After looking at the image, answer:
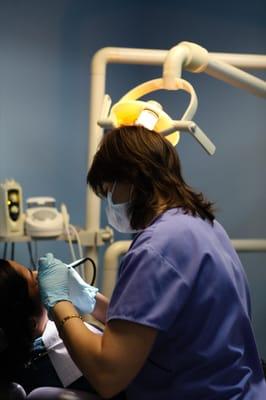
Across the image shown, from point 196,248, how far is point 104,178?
26 cm

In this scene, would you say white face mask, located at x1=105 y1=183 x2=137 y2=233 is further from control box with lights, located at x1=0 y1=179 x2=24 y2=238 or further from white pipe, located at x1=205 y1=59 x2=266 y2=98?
control box with lights, located at x1=0 y1=179 x2=24 y2=238

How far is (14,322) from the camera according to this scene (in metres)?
1.41

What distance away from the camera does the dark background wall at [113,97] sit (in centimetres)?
246

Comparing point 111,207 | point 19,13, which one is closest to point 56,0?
point 19,13

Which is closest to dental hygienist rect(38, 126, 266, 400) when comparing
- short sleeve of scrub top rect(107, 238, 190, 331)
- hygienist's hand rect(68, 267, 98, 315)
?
short sleeve of scrub top rect(107, 238, 190, 331)

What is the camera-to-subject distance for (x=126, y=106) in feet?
4.86

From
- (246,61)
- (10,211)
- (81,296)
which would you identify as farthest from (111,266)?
(246,61)

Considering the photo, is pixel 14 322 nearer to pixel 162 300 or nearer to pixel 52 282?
pixel 52 282

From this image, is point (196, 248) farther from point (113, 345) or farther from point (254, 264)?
point (254, 264)

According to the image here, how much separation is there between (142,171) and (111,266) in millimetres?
959

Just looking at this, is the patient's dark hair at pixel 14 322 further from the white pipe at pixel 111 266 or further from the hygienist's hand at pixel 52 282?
the white pipe at pixel 111 266

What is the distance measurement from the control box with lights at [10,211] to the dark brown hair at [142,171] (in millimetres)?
856

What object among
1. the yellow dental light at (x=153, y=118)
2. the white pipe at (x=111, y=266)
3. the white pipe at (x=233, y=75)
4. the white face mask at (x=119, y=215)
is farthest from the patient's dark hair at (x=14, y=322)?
the white pipe at (x=233, y=75)

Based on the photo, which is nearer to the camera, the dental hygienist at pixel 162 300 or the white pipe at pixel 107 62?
the dental hygienist at pixel 162 300
